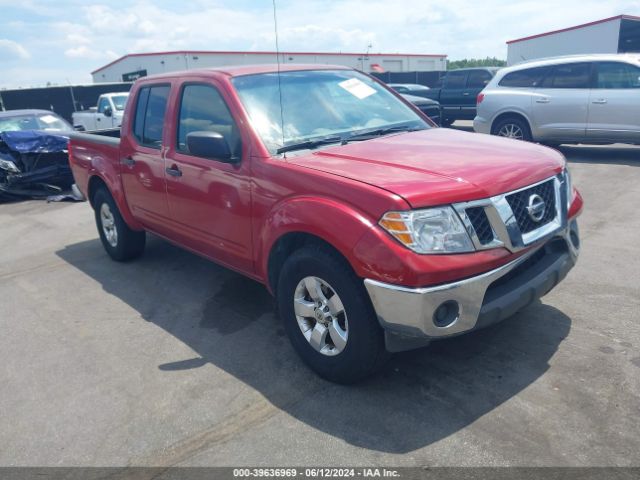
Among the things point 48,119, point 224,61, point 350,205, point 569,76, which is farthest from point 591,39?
point 350,205

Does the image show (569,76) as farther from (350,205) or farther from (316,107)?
(350,205)

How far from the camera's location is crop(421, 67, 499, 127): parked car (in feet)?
49.8

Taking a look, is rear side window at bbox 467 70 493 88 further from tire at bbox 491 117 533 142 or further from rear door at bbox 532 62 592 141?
rear door at bbox 532 62 592 141

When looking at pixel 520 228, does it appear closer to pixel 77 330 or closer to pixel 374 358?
pixel 374 358

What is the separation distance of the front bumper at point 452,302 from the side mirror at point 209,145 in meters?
1.45

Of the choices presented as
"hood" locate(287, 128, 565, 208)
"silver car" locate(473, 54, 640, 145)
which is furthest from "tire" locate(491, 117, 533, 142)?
"hood" locate(287, 128, 565, 208)

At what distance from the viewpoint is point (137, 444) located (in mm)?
2922

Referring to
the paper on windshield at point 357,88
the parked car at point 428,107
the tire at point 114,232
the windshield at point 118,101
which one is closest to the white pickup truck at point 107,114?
the windshield at point 118,101

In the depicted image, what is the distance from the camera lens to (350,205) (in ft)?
9.78

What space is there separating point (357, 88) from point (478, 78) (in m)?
12.0

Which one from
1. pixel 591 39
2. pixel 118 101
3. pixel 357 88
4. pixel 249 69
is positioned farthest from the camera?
pixel 591 39

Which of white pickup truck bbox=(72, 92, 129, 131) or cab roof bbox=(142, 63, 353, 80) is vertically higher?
cab roof bbox=(142, 63, 353, 80)

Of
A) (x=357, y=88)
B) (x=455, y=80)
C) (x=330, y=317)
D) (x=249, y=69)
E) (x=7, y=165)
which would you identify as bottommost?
(x=330, y=317)

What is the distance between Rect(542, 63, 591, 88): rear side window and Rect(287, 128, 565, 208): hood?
23.3 feet
